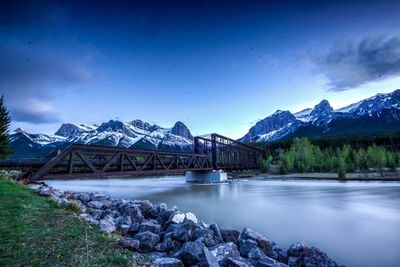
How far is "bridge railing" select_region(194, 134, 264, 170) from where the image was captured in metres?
78.1

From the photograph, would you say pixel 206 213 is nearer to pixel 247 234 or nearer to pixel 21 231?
pixel 247 234

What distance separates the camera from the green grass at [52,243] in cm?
468

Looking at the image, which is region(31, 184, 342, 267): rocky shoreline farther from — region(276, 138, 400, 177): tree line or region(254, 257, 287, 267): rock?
region(276, 138, 400, 177): tree line

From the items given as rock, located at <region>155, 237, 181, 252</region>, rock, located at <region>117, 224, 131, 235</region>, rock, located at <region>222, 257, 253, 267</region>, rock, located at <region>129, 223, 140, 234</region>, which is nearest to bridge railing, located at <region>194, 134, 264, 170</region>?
rock, located at <region>129, 223, 140, 234</region>

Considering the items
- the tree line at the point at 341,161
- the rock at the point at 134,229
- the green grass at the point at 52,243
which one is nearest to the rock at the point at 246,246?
the green grass at the point at 52,243

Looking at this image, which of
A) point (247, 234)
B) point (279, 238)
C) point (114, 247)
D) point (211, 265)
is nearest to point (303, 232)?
point (279, 238)

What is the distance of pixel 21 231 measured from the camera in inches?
246

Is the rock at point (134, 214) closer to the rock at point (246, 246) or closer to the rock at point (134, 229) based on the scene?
the rock at point (134, 229)

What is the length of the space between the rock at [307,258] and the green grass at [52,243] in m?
4.87

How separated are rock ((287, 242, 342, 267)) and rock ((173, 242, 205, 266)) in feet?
10.0

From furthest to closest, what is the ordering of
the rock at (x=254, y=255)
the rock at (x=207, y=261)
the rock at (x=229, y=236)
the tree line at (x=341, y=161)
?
the tree line at (x=341, y=161) → the rock at (x=229, y=236) → the rock at (x=254, y=255) → the rock at (x=207, y=261)

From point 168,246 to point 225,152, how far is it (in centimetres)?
8927

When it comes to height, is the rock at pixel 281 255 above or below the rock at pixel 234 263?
below

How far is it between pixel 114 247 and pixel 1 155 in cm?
5273
